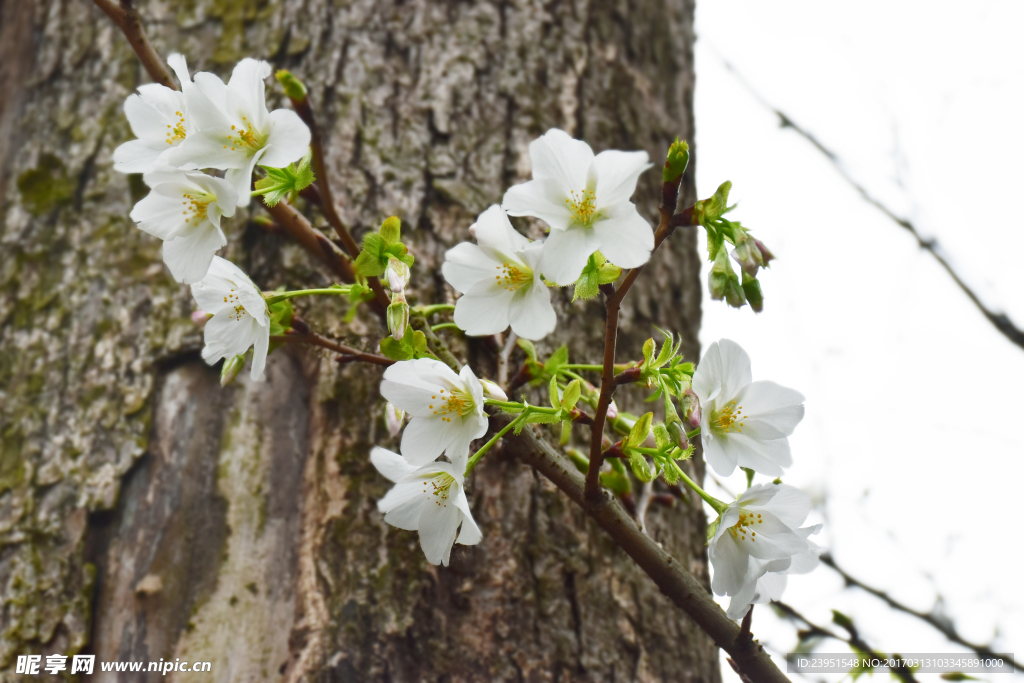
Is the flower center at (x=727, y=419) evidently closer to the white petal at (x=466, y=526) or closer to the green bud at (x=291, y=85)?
the white petal at (x=466, y=526)

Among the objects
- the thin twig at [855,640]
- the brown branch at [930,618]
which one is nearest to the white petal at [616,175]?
the thin twig at [855,640]

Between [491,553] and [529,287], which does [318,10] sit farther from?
[491,553]

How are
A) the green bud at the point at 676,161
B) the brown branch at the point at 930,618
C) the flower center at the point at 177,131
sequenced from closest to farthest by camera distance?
the green bud at the point at 676,161 → the flower center at the point at 177,131 → the brown branch at the point at 930,618

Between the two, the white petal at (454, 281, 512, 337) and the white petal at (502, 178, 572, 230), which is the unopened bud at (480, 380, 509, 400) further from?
the white petal at (502, 178, 572, 230)

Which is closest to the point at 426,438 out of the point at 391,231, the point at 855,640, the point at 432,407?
the point at 432,407

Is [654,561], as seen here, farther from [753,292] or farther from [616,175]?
[616,175]

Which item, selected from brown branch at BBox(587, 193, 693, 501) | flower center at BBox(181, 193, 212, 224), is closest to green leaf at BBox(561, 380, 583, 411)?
brown branch at BBox(587, 193, 693, 501)
